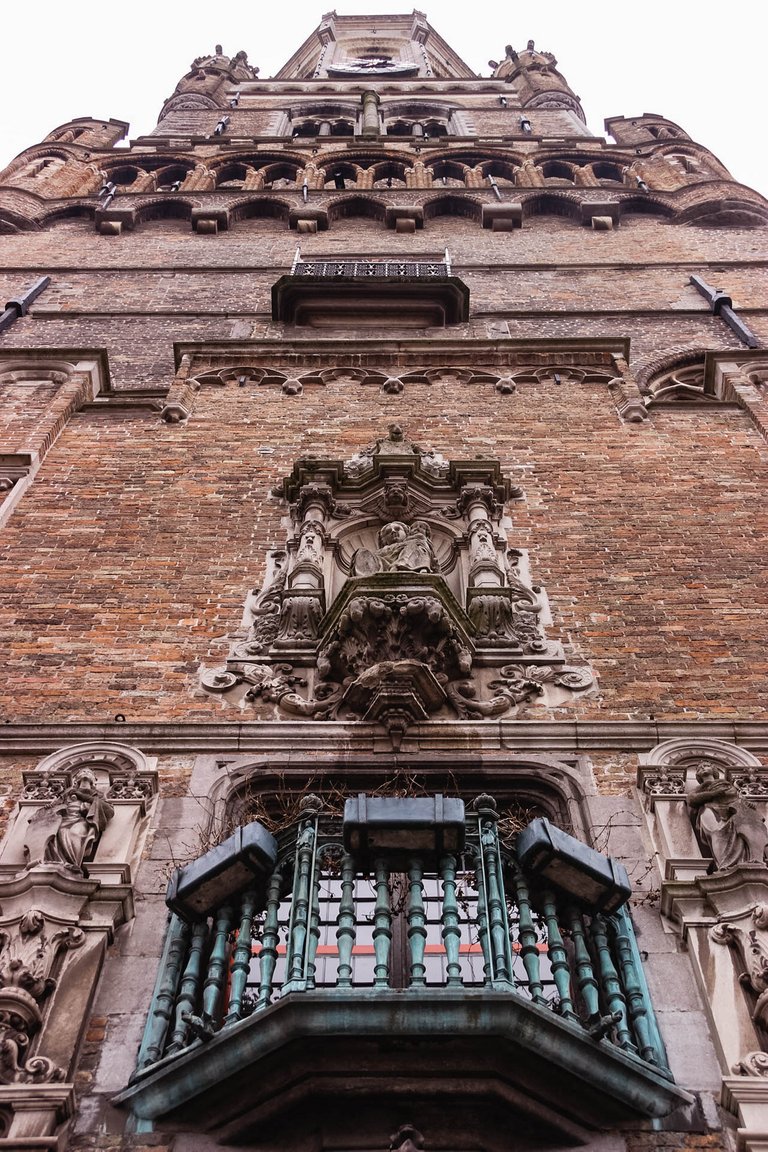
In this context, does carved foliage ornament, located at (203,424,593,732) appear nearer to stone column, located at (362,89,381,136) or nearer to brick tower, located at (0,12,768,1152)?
brick tower, located at (0,12,768,1152)

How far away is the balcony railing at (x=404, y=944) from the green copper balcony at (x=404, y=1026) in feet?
0.04

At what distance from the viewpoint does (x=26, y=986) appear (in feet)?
18.3

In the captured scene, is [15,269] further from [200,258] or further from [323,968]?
[323,968]

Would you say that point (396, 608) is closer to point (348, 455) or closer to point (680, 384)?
point (348, 455)

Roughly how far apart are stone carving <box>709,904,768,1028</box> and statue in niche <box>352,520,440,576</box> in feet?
11.5

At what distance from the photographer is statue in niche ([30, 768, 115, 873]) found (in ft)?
20.8

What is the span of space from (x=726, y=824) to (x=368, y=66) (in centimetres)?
4379

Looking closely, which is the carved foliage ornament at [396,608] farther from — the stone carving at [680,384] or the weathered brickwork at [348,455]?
the stone carving at [680,384]

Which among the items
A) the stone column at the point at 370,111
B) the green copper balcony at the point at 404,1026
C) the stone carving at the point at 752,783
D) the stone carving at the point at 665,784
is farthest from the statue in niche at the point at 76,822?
the stone column at the point at 370,111

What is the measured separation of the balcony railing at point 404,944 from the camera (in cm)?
541

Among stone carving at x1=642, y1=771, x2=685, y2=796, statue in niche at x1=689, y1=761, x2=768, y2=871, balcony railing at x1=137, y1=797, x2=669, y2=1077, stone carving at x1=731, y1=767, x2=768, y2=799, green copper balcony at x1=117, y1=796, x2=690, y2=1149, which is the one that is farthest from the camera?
stone carving at x1=642, y1=771, x2=685, y2=796

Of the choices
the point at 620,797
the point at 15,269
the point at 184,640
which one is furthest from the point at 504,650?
the point at 15,269

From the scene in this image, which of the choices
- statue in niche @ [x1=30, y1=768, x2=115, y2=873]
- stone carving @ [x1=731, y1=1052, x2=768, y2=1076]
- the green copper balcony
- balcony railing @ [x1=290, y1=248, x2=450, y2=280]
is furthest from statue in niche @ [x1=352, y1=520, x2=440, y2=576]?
balcony railing @ [x1=290, y1=248, x2=450, y2=280]

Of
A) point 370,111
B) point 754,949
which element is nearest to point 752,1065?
point 754,949
